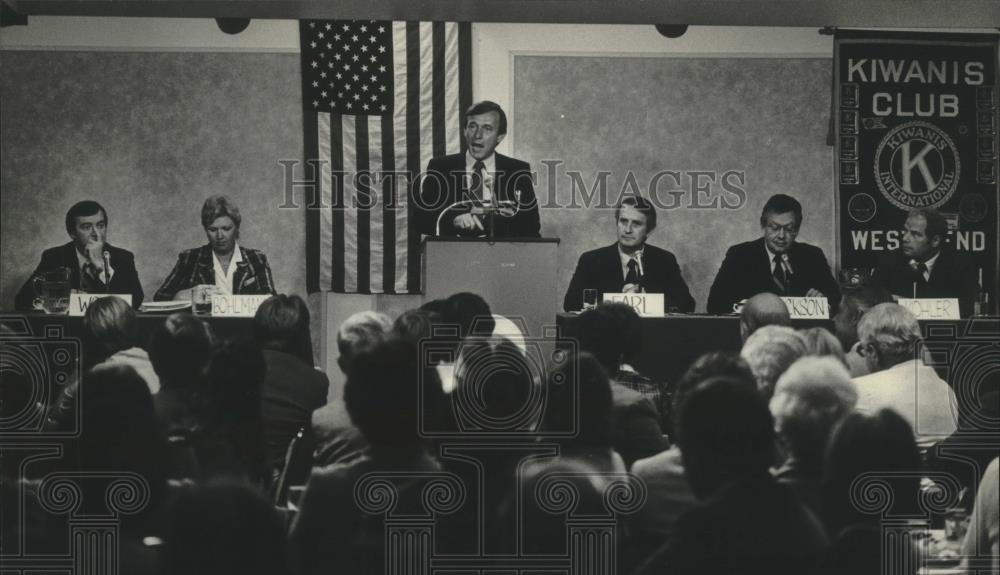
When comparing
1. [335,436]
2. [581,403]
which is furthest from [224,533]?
[581,403]

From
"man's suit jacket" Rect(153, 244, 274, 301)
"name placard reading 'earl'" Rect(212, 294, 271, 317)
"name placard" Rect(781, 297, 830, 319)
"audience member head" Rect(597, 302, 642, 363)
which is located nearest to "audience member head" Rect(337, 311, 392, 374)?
"audience member head" Rect(597, 302, 642, 363)

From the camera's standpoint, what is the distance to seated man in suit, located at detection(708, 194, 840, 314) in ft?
26.2

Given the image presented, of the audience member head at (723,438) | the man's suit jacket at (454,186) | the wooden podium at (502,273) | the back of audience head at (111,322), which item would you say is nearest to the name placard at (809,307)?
the wooden podium at (502,273)

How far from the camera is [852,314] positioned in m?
6.31

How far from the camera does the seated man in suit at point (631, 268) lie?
25.6 feet

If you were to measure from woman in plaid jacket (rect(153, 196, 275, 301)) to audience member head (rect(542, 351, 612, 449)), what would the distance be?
391 centimetres

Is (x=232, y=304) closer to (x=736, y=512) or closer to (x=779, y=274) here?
(x=779, y=274)

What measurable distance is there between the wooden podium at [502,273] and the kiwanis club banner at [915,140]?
2.62 metres

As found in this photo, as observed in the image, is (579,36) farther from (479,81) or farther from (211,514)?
(211,514)

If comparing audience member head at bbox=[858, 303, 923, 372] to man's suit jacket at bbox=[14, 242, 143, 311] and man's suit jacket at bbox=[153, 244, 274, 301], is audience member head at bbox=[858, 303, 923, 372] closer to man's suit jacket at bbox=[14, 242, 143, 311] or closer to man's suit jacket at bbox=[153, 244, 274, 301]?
man's suit jacket at bbox=[153, 244, 274, 301]

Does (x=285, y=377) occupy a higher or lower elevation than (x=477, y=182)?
lower

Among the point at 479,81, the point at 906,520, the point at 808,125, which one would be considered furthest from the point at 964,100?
the point at 906,520

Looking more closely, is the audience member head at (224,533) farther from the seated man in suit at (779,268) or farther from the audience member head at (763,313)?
the seated man in suit at (779,268)

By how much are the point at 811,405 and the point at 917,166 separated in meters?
5.21
